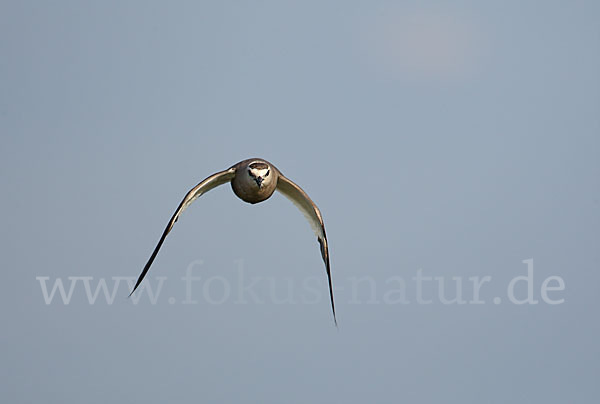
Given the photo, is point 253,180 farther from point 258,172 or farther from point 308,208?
point 308,208

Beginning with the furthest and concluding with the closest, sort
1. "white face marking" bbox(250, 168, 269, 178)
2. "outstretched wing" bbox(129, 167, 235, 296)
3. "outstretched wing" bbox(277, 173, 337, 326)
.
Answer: "outstretched wing" bbox(277, 173, 337, 326)
"white face marking" bbox(250, 168, 269, 178)
"outstretched wing" bbox(129, 167, 235, 296)

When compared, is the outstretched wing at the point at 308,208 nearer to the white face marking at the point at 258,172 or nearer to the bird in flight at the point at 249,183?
the bird in flight at the point at 249,183

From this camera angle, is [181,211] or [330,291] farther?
[330,291]

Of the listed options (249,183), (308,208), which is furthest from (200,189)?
(308,208)

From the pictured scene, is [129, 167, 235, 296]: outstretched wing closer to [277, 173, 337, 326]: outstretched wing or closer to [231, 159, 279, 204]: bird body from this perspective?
[231, 159, 279, 204]: bird body

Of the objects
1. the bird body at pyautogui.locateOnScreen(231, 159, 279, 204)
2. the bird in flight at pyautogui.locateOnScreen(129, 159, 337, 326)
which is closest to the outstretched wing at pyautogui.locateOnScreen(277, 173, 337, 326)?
the bird in flight at pyautogui.locateOnScreen(129, 159, 337, 326)

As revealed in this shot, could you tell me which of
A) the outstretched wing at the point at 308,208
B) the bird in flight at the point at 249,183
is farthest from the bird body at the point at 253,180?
the outstretched wing at the point at 308,208

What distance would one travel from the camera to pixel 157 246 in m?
15.5

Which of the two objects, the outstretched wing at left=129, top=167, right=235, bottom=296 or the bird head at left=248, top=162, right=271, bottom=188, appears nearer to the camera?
the outstretched wing at left=129, top=167, right=235, bottom=296

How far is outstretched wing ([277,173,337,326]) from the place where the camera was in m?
17.9

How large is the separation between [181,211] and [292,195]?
106 inches

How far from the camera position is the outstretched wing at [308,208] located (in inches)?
704

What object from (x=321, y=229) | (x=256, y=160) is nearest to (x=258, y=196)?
(x=256, y=160)

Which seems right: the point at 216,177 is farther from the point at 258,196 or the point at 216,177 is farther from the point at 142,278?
the point at 142,278
